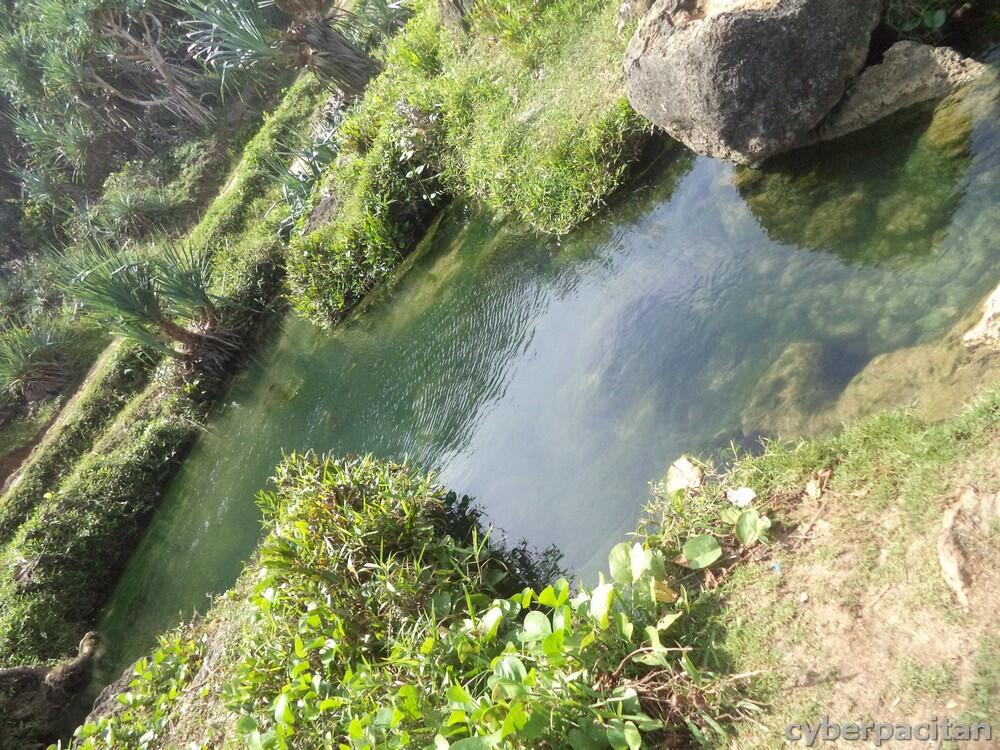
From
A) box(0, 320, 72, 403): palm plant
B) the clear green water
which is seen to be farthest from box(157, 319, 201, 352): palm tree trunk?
box(0, 320, 72, 403): palm plant

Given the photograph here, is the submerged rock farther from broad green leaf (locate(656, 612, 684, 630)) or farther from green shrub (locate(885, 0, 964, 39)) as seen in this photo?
broad green leaf (locate(656, 612, 684, 630))

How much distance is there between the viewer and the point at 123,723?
411 cm

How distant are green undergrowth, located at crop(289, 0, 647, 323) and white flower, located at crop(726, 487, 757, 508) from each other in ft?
11.0

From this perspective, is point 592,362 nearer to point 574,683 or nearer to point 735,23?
point 735,23

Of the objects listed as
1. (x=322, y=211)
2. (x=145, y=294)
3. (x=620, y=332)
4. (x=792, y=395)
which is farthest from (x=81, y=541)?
(x=792, y=395)

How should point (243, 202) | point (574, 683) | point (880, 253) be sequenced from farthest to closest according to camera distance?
point (243, 202) → point (880, 253) → point (574, 683)

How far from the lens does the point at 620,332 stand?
473cm

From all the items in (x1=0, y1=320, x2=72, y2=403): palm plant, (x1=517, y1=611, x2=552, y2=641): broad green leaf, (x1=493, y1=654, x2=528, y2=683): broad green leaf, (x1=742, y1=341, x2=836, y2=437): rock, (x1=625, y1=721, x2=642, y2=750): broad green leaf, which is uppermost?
(x1=742, y1=341, x2=836, y2=437): rock

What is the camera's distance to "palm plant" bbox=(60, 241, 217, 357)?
7.67 metres

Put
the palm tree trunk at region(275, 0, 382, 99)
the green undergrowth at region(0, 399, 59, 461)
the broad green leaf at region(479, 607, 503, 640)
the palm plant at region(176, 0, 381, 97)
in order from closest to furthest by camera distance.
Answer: the broad green leaf at region(479, 607, 503, 640) < the palm plant at region(176, 0, 381, 97) < the palm tree trunk at region(275, 0, 382, 99) < the green undergrowth at region(0, 399, 59, 461)

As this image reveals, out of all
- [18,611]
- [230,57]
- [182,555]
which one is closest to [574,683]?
[182,555]

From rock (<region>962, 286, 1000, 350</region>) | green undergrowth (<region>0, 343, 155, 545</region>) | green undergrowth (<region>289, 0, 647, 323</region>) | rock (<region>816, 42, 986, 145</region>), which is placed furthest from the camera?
green undergrowth (<region>0, 343, 155, 545</region>)

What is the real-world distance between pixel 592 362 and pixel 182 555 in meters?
4.51

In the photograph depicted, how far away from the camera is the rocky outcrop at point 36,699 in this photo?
5359mm
